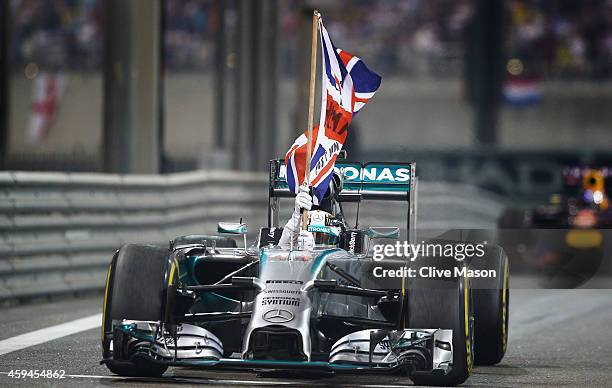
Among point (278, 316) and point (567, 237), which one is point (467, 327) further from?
point (567, 237)

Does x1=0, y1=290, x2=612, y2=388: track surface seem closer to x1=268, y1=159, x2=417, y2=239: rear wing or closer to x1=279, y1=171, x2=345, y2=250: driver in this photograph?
x1=279, y1=171, x2=345, y2=250: driver

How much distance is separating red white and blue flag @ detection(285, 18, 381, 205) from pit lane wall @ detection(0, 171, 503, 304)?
15.7 feet

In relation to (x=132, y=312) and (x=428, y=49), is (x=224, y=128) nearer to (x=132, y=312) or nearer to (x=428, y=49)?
(x=428, y=49)

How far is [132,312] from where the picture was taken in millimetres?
8875

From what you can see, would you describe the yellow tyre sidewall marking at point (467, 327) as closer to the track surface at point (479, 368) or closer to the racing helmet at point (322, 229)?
the track surface at point (479, 368)

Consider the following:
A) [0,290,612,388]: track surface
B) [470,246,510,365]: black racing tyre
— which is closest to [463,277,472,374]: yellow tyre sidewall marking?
[0,290,612,388]: track surface

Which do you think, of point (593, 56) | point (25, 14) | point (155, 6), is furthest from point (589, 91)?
point (155, 6)

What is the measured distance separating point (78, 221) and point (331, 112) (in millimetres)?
6074

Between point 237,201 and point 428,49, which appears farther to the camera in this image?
point 428,49

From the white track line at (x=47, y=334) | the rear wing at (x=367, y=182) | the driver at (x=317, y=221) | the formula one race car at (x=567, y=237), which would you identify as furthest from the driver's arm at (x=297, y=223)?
the formula one race car at (x=567, y=237)

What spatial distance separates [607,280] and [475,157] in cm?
1462

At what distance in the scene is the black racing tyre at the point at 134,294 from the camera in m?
8.88

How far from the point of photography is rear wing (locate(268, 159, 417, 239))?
34.7 ft

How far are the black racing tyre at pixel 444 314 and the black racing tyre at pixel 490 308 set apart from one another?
1384mm
